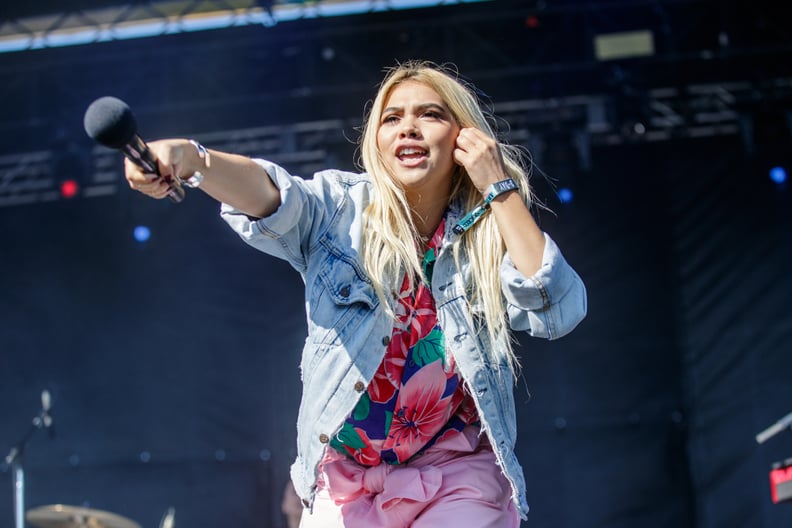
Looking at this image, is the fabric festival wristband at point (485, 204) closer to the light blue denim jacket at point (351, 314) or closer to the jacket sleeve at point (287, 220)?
the light blue denim jacket at point (351, 314)

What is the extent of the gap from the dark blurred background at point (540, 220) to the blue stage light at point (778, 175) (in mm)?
24

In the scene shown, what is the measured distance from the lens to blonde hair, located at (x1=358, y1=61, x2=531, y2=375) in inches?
86.6

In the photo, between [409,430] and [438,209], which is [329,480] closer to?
[409,430]

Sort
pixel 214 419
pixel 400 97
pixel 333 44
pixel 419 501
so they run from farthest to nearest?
pixel 214 419
pixel 333 44
pixel 400 97
pixel 419 501

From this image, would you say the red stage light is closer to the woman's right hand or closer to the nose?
the nose

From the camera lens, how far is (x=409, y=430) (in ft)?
7.07

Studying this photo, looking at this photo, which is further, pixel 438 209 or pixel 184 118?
pixel 184 118

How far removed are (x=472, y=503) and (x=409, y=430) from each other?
222 millimetres

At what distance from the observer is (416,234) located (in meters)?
2.33

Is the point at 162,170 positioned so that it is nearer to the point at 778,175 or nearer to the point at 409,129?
the point at 409,129

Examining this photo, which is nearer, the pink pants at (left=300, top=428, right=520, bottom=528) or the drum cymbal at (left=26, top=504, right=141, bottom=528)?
the pink pants at (left=300, top=428, right=520, bottom=528)

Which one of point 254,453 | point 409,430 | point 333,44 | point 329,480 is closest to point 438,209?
point 409,430

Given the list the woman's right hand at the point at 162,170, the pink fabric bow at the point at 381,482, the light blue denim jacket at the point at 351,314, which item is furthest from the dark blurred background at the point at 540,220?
the woman's right hand at the point at 162,170

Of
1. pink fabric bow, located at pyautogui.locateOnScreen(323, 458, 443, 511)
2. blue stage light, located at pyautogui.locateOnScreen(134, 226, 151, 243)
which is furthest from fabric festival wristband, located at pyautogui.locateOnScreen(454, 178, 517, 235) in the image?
blue stage light, located at pyautogui.locateOnScreen(134, 226, 151, 243)
